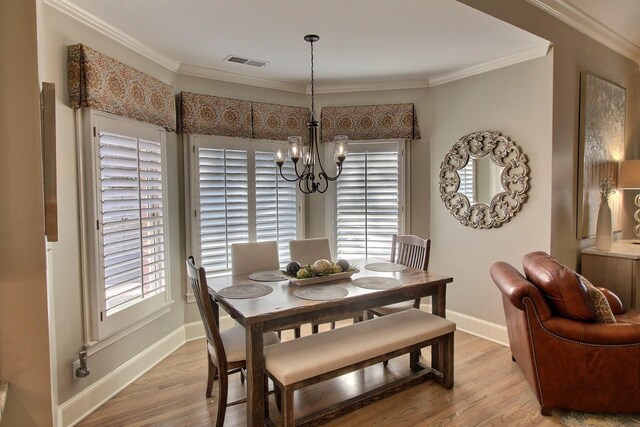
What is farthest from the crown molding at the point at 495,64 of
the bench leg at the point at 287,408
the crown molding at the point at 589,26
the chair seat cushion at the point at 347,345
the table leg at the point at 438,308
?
the bench leg at the point at 287,408

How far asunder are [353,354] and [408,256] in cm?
146

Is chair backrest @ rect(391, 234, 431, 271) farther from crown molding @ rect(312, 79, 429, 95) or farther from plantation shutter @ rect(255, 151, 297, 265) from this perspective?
crown molding @ rect(312, 79, 429, 95)

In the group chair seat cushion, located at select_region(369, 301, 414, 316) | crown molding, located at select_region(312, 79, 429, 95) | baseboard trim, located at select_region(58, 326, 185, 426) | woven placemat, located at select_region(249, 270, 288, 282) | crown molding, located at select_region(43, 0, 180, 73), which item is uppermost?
crown molding, located at select_region(312, 79, 429, 95)

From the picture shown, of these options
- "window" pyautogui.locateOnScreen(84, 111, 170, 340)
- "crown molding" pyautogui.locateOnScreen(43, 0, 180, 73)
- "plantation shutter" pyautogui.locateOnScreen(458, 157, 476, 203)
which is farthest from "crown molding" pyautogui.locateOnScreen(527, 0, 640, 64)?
"window" pyautogui.locateOnScreen(84, 111, 170, 340)

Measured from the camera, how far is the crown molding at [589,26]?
10.2ft

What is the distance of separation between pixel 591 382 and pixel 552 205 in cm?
152

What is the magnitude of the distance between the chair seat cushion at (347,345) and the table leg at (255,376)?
7cm

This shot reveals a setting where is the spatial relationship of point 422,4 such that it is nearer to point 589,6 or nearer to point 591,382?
point 589,6

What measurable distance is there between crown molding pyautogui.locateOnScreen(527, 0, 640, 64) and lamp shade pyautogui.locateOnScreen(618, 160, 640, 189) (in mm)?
1216

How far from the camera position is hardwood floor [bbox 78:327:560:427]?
2424 millimetres

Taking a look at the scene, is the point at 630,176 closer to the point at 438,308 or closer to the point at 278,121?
the point at 438,308

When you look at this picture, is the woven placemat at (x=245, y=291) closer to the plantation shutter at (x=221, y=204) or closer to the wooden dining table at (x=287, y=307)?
the wooden dining table at (x=287, y=307)

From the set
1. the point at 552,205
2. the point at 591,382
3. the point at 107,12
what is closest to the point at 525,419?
the point at 591,382

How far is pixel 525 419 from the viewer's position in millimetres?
2400
